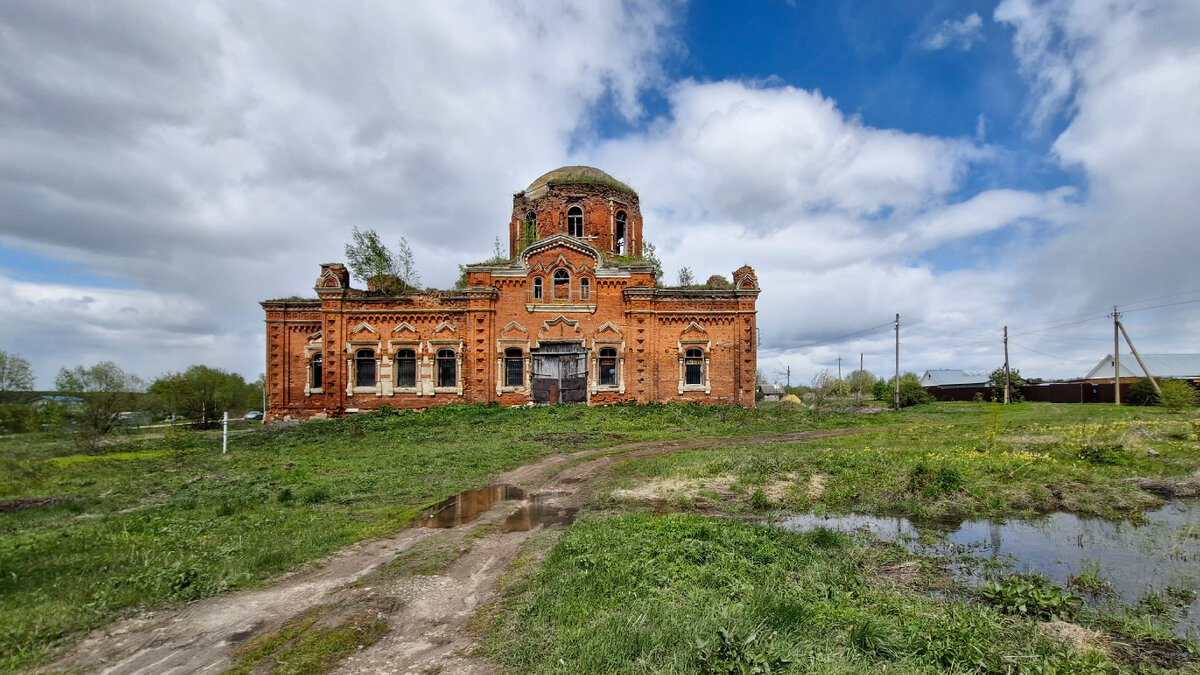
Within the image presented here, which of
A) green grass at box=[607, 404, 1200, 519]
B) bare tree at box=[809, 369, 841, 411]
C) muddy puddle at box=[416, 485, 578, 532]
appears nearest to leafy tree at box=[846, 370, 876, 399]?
bare tree at box=[809, 369, 841, 411]

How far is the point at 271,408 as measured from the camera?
26.4 m

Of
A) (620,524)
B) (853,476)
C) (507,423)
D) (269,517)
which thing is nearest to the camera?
(620,524)

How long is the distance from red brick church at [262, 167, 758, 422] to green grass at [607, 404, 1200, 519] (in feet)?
34.2

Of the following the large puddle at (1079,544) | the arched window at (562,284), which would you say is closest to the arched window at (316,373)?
the arched window at (562,284)

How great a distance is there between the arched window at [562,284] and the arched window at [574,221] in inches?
190

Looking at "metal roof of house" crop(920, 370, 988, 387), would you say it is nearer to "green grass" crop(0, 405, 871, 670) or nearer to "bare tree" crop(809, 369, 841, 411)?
"bare tree" crop(809, 369, 841, 411)

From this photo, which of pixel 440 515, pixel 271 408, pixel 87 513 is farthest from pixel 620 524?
pixel 271 408

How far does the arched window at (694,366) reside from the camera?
88.7 feet

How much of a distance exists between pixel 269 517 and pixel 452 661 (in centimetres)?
617

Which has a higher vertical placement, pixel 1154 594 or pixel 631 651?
pixel 631 651

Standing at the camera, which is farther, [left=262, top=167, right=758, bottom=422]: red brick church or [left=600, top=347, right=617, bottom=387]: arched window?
[left=600, top=347, right=617, bottom=387]: arched window

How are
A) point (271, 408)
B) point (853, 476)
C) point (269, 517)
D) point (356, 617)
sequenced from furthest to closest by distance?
point (271, 408) → point (853, 476) → point (269, 517) → point (356, 617)

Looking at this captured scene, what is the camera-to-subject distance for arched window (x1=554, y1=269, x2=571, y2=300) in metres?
26.8

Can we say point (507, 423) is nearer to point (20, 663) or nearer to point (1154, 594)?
point (20, 663)
